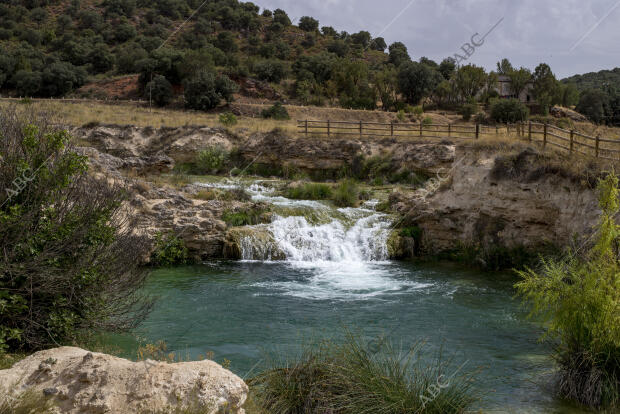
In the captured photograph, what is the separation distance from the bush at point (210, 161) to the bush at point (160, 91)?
2682 cm

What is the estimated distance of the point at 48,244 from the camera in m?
7.02

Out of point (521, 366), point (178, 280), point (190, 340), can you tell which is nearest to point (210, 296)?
point (178, 280)

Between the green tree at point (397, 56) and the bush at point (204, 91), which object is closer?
the bush at point (204, 91)

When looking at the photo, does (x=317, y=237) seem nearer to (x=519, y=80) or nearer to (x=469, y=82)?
(x=469, y=82)

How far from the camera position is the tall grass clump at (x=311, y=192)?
2325 centimetres

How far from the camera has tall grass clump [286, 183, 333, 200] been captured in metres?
23.2

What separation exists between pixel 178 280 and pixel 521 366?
9.70 meters

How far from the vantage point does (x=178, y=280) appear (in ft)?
49.1

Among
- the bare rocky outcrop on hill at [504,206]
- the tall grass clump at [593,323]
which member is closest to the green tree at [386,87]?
the bare rocky outcrop on hill at [504,206]

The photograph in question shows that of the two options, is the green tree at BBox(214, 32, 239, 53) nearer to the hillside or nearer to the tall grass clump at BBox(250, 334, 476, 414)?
the hillside

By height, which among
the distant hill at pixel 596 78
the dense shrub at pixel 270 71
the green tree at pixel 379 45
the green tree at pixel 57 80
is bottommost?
the green tree at pixel 57 80

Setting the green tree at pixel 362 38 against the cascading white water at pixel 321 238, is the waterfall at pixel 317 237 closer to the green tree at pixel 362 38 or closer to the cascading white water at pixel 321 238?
the cascading white water at pixel 321 238

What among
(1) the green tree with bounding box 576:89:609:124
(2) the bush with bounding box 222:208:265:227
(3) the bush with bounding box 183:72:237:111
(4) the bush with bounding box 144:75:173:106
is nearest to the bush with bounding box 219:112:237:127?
(3) the bush with bounding box 183:72:237:111

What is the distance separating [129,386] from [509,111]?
53.2 m
